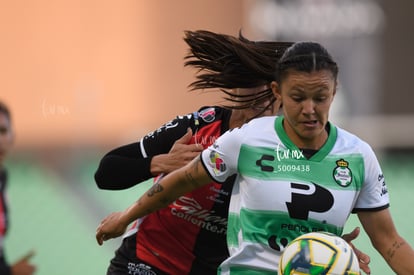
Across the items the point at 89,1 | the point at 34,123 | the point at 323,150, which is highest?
the point at 323,150

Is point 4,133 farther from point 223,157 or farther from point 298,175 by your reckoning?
point 298,175

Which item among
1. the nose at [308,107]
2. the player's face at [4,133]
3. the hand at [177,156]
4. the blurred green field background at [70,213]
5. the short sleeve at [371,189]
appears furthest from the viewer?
the blurred green field background at [70,213]

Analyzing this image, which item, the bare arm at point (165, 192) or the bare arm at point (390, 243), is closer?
the bare arm at point (390, 243)

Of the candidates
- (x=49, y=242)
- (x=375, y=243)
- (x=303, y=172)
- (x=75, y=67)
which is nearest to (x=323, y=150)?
(x=303, y=172)

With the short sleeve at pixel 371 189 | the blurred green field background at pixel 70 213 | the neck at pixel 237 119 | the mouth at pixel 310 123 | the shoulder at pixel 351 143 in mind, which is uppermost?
the mouth at pixel 310 123

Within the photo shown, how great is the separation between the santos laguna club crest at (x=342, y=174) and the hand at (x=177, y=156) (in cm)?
66

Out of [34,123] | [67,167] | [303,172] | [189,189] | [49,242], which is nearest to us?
[303,172]

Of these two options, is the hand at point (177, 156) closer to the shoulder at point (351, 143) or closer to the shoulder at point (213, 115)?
the shoulder at point (213, 115)

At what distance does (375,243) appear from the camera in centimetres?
384

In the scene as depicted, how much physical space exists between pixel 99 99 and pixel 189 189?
31.8 feet

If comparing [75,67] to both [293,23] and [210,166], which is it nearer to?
[293,23]

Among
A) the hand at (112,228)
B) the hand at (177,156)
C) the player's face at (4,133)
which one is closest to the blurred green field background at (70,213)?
the player's face at (4,133)

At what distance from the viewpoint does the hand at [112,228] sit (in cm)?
418

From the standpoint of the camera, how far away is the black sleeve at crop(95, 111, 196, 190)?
4.31 metres
